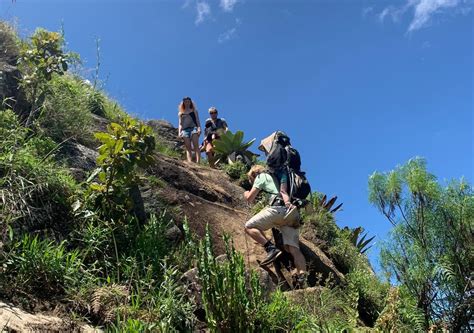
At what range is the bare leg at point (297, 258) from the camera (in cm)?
688

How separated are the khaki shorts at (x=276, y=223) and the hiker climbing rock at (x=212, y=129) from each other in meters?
5.79

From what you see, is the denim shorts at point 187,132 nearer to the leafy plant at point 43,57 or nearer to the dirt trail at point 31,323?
the leafy plant at point 43,57

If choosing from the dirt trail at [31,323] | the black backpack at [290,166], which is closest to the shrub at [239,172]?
the black backpack at [290,166]

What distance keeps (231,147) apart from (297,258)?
237 inches

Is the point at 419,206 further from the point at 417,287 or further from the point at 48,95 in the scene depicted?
the point at 48,95

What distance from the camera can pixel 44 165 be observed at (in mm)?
5809

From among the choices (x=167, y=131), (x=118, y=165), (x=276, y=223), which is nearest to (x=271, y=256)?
(x=276, y=223)

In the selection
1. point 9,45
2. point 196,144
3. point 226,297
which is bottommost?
point 226,297

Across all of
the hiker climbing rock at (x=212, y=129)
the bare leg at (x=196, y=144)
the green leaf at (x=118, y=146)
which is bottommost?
the green leaf at (x=118, y=146)

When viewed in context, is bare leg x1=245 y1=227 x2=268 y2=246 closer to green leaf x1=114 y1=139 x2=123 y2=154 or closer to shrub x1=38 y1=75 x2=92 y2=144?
green leaf x1=114 y1=139 x2=123 y2=154

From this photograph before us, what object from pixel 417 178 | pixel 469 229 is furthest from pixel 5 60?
pixel 469 229

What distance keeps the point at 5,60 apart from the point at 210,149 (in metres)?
5.66

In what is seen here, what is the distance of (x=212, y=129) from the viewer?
13.1 metres

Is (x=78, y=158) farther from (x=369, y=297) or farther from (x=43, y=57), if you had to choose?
(x=369, y=297)
